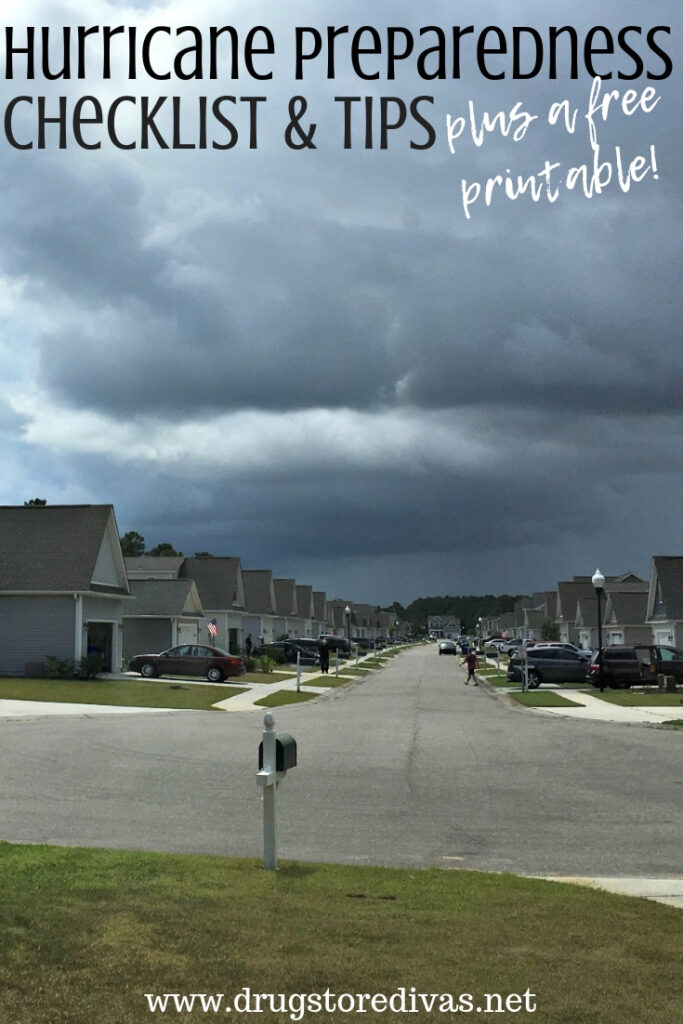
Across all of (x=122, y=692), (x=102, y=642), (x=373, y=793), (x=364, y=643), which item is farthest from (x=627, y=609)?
(x=373, y=793)

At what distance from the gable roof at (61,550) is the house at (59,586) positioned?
0.13 feet

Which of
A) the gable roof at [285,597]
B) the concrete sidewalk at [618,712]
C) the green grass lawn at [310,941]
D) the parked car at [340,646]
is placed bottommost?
the concrete sidewalk at [618,712]

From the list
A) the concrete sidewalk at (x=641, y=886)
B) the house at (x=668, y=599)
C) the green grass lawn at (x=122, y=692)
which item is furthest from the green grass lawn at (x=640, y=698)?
the concrete sidewalk at (x=641, y=886)

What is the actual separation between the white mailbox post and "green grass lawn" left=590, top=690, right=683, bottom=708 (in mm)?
26682

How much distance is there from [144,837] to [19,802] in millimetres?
2925

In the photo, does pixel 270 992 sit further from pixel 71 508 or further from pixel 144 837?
pixel 71 508

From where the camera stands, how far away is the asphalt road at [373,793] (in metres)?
10.8

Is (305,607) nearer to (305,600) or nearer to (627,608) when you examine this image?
(305,600)

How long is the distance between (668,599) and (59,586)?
3169 cm

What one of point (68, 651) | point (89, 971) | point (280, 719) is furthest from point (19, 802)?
point (68, 651)

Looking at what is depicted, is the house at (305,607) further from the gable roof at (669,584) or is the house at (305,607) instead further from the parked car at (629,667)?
the parked car at (629,667)

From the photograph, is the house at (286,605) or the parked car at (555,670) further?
the house at (286,605)

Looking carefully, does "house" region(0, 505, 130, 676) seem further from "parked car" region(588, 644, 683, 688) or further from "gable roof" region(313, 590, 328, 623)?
"gable roof" region(313, 590, 328, 623)

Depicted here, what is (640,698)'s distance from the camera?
36750 mm
